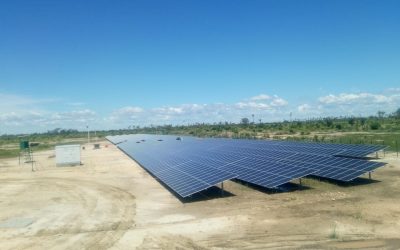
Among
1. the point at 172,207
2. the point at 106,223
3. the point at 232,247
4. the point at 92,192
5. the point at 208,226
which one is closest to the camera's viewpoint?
the point at 232,247

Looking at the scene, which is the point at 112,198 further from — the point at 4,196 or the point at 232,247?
the point at 232,247

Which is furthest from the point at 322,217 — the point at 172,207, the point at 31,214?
the point at 31,214

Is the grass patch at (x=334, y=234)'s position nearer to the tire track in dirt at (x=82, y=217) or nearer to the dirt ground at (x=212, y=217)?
the dirt ground at (x=212, y=217)

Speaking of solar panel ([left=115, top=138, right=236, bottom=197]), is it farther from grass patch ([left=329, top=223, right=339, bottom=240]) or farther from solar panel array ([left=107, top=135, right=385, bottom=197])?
grass patch ([left=329, top=223, right=339, bottom=240])

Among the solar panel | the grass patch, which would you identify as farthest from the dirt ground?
the solar panel

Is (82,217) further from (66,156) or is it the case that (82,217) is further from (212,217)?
(66,156)

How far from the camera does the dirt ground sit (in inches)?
719

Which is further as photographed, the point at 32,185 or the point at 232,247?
the point at 32,185

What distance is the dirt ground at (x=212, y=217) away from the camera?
719 inches

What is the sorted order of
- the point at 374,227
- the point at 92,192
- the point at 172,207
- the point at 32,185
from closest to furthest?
1. the point at 374,227
2. the point at 172,207
3. the point at 92,192
4. the point at 32,185

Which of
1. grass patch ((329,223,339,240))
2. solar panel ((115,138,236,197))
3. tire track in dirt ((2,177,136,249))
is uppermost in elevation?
solar panel ((115,138,236,197))

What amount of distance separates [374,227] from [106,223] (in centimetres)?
1534

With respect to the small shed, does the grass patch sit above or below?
below

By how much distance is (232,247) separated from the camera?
56.7ft
